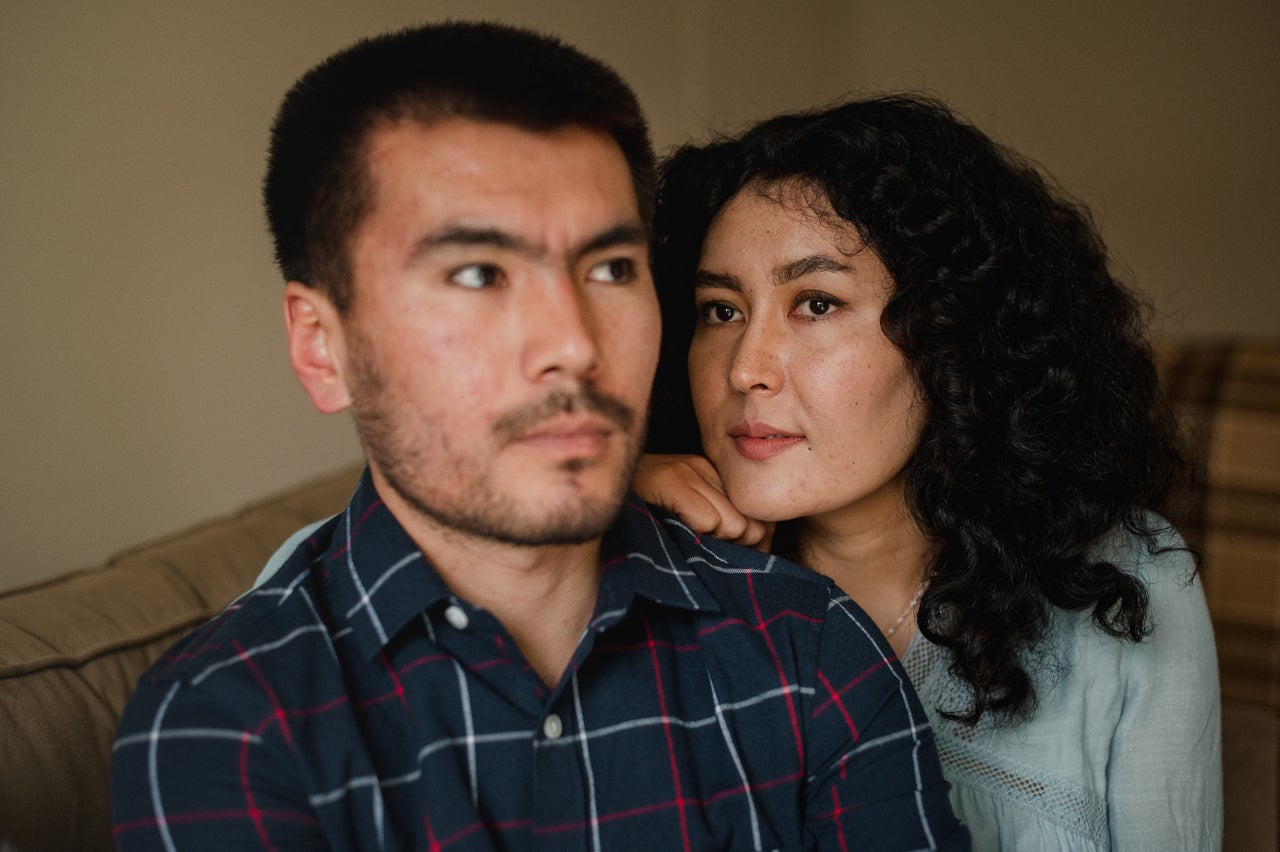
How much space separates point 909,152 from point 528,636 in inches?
32.8

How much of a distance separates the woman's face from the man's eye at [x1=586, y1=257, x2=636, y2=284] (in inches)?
14.7

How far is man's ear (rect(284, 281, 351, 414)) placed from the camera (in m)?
1.08

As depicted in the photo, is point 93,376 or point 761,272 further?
point 93,376

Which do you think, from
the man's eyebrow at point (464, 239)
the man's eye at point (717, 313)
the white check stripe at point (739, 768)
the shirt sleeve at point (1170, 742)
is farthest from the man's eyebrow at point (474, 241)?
the shirt sleeve at point (1170, 742)

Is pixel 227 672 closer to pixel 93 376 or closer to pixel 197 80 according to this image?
pixel 93 376

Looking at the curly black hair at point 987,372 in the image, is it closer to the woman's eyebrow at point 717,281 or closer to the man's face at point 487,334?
the woman's eyebrow at point 717,281

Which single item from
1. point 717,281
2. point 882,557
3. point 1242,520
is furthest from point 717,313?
point 1242,520

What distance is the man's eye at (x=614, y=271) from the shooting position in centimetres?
107

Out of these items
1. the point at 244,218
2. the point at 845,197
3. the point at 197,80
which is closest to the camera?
the point at 845,197

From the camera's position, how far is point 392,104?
102cm

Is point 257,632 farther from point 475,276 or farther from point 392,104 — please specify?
point 392,104

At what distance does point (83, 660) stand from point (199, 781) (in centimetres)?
44

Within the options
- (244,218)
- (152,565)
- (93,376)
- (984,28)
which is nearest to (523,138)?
(152,565)

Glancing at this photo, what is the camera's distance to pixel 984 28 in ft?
11.7
